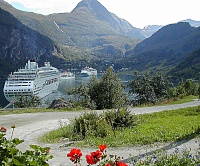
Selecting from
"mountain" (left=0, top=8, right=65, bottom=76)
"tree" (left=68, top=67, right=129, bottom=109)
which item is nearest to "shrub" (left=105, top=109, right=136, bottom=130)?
"tree" (left=68, top=67, right=129, bottom=109)

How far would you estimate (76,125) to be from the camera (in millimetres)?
8398

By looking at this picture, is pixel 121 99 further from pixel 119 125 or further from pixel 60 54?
pixel 60 54

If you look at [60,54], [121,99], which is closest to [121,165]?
[121,99]

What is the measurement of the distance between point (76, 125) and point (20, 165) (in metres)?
5.83

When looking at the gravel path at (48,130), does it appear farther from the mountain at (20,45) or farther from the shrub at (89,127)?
the mountain at (20,45)

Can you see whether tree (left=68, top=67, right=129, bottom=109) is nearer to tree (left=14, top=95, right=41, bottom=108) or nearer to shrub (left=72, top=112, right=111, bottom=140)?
shrub (left=72, top=112, right=111, bottom=140)

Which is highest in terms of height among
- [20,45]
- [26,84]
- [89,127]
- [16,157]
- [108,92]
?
[20,45]

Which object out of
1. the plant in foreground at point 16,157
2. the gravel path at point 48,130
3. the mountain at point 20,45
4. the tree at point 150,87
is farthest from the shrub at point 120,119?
the mountain at point 20,45

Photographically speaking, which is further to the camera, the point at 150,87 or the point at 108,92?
the point at 150,87

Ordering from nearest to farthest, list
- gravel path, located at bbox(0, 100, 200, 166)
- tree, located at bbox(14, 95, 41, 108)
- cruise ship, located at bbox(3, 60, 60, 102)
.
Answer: gravel path, located at bbox(0, 100, 200, 166)
tree, located at bbox(14, 95, 41, 108)
cruise ship, located at bbox(3, 60, 60, 102)

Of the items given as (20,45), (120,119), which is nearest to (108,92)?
(120,119)

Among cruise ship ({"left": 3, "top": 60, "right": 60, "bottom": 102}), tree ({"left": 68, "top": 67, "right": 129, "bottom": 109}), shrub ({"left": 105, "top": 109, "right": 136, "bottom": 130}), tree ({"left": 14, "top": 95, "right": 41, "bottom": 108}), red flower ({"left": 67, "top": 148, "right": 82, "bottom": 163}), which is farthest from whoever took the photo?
cruise ship ({"left": 3, "top": 60, "right": 60, "bottom": 102})

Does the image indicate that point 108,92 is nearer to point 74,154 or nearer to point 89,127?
point 89,127

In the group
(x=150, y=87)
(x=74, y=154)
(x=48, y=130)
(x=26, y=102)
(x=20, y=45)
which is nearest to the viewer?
(x=74, y=154)
